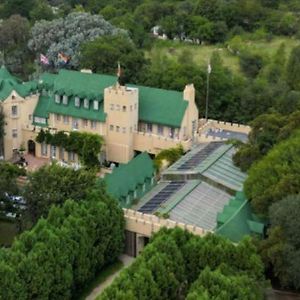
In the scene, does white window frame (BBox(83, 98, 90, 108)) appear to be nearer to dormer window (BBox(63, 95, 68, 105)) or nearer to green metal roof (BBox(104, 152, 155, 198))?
dormer window (BBox(63, 95, 68, 105))

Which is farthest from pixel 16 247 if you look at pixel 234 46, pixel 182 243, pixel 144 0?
pixel 144 0

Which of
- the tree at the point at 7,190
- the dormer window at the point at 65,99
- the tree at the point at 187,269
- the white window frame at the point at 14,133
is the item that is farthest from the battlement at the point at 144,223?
the white window frame at the point at 14,133

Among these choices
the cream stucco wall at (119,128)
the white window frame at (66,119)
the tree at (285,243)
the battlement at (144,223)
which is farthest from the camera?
the white window frame at (66,119)

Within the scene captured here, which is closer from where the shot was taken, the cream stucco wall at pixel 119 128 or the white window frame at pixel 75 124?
the cream stucco wall at pixel 119 128

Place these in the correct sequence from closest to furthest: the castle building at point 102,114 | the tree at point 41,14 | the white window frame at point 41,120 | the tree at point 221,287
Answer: the tree at point 221,287, the castle building at point 102,114, the white window frame at point 41,120, the tree at point 41,14

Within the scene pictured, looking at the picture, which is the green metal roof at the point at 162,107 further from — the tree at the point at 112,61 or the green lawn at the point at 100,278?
the green lawn at the point at 100,278

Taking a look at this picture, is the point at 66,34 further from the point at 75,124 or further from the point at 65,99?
the point at 75,124

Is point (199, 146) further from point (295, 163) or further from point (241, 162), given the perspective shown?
point (295, 163)
